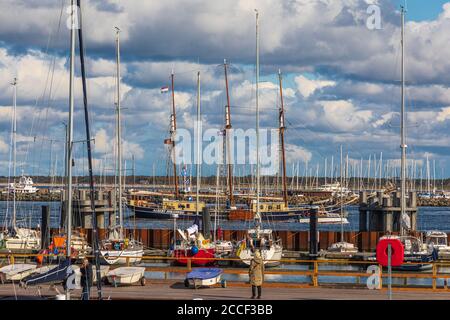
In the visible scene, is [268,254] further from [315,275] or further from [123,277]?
[123,277]

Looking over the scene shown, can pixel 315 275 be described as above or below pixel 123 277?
above

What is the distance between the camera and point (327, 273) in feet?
136

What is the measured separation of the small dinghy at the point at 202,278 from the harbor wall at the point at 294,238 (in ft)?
109

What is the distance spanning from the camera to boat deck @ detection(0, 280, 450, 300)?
3391cm

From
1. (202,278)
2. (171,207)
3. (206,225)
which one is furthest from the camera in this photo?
(171,207)

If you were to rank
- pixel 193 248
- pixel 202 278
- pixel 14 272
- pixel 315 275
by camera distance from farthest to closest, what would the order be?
1. pixel 193 248
2. pixel 14 272
3. pixel 315 275
4. pixel 202 278

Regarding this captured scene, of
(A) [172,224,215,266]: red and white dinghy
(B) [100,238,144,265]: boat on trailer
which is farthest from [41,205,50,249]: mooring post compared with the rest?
(A) [172,224,215,266]: red and white dinghy

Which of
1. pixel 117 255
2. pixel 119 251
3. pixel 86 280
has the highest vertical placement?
pixel 86 280

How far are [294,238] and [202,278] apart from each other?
3627 cm

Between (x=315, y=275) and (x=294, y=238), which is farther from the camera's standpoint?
(x=294, y=238)

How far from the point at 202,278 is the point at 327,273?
7.40 meters

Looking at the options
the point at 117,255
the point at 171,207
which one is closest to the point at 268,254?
the point at 117,255

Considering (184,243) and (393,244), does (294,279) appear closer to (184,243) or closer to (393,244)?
(184,243)
